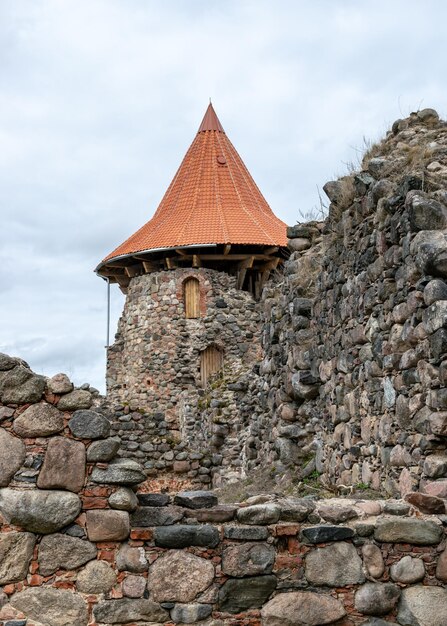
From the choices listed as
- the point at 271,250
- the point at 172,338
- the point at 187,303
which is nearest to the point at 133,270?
the point at 187,303

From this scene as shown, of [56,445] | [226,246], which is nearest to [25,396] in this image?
[56,445]

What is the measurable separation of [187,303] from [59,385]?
823 inches

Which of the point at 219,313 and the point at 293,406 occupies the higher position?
the point at 219,313

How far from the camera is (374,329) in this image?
24.2 feet

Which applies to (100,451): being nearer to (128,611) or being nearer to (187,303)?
(128,611)

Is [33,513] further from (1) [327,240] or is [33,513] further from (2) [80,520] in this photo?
(1) [327,240]

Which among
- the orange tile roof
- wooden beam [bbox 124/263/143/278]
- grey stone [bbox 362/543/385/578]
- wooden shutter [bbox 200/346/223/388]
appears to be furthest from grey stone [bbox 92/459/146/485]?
wooden beam [bbox 124/263/143/278]

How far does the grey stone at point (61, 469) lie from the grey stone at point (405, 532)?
74.1 inches

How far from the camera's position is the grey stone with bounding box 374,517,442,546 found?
498 cm

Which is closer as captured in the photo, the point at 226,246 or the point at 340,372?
the point at 340,372

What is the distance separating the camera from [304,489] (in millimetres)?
8727

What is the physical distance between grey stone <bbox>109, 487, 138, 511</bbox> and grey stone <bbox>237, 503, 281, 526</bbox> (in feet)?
2.24

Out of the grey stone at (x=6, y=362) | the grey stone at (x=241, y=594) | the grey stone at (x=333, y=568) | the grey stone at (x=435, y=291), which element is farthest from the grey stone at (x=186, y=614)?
the grey stone at (x=435, y=291)

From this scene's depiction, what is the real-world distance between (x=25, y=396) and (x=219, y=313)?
67.4ft
